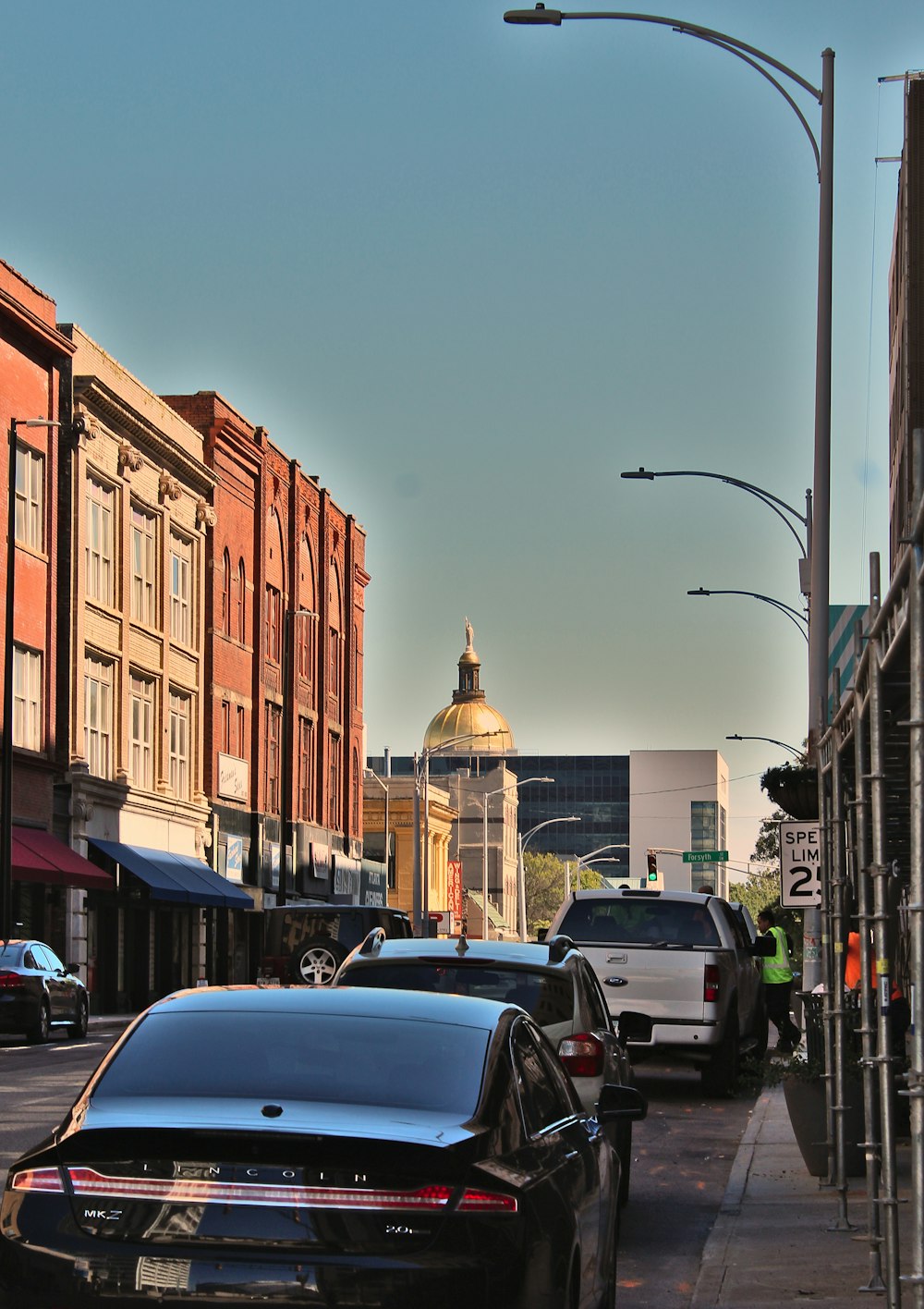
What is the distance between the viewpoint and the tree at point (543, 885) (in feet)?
563

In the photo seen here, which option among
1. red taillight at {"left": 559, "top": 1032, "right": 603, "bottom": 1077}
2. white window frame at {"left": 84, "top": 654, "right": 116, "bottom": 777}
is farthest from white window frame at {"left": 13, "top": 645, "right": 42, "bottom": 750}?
red taillight at {"left": 559, "top": 1032, "right": 603, "bottom": 1077}

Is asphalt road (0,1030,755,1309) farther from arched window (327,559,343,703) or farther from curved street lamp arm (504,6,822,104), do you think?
arched window (327,559,343,703)

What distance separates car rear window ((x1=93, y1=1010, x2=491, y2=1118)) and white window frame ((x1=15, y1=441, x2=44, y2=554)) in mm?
38174

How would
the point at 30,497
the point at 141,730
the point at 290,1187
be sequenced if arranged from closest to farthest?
1. the point at 290,1187
2. the point at 30,497
3. the point at 141,730

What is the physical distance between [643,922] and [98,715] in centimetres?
2961

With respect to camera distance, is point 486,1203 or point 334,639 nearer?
point 486,1203

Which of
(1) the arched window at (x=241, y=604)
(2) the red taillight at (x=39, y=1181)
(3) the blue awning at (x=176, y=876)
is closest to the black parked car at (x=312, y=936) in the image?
(3) the blue awning at (x=176, y=876)

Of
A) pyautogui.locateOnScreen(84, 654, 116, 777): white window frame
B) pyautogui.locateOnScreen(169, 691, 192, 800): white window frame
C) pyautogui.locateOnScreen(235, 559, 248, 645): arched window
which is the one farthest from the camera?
pyautogui.locateOnScreen(235, 559, 248, 645): arched window

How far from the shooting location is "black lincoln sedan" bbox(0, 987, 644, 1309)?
5719mm

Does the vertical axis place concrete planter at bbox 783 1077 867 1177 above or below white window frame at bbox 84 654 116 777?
below

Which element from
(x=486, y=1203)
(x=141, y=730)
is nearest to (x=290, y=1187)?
(x=486, y=1203)

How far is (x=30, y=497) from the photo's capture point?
45000 mm

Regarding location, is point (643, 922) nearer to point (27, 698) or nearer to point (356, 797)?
point (27, 698)

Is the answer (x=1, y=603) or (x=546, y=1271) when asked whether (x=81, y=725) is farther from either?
(x=546, y=1271)
